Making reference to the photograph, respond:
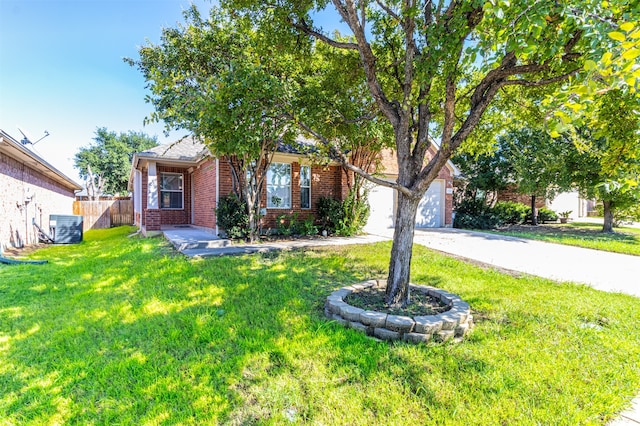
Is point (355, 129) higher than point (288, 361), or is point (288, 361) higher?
point (355, 129)

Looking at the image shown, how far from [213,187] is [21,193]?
7.04 m

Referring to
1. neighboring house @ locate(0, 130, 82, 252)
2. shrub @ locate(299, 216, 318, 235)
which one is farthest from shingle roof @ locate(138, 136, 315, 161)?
neighboring house @ locate(0, 130, 82, 252)

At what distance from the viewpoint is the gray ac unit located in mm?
11430

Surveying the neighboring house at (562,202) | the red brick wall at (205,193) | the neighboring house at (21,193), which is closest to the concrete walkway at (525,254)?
the red brick wall at (205,193)

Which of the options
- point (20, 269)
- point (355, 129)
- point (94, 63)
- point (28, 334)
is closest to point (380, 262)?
point (355, 129)

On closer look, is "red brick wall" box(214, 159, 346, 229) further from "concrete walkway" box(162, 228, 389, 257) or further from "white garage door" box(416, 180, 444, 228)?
"white garage door" box(416, 180, 444, 228)

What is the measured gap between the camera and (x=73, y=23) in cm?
823

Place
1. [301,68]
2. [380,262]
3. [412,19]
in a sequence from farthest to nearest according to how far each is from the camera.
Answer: [301,68] < [380,262] < [412,19]

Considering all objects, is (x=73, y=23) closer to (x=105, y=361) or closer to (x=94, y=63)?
(x=94, y=63)

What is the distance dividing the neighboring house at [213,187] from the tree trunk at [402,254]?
5095mm

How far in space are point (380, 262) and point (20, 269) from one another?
7.96 meters

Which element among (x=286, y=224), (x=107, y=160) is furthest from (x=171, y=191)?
(x=107, y=160)

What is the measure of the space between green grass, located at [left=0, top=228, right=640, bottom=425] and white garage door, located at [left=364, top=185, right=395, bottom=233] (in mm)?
7365

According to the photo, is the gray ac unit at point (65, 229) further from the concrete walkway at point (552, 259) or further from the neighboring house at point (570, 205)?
the neighboring house at point (570, 205)
